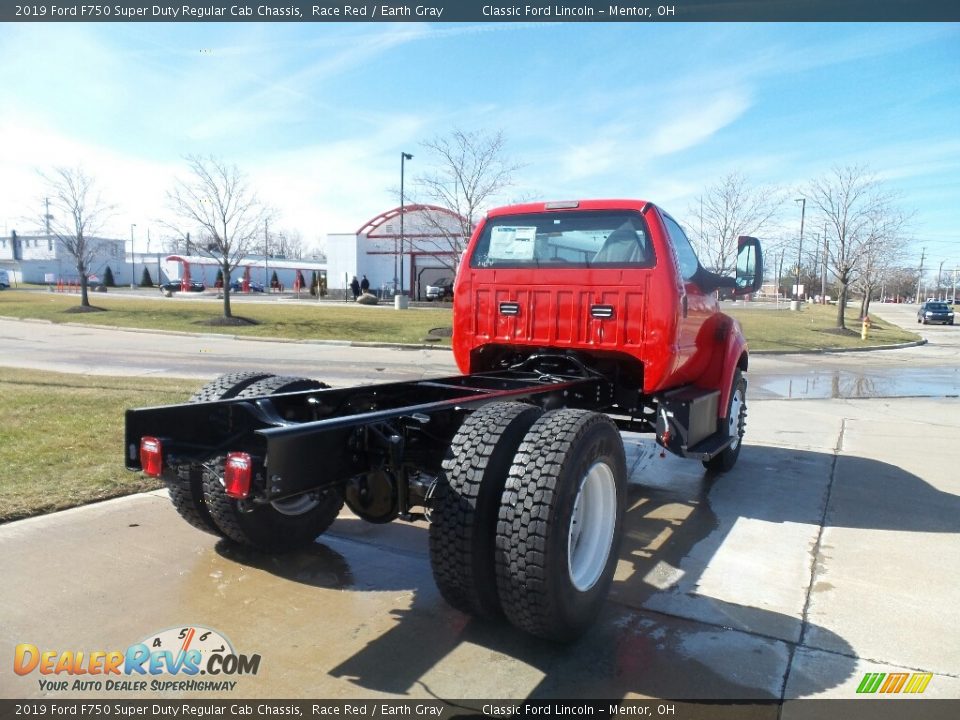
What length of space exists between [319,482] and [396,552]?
159 centimetres

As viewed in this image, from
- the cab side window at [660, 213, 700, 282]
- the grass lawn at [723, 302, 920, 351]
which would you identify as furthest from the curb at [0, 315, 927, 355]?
the cab side window at [660, 213, 700, 282]

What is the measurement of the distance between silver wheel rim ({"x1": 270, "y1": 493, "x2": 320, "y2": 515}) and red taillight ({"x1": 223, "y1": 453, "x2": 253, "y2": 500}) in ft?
4.18

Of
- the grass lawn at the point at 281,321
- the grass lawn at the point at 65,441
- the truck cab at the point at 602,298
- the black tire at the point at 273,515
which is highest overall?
the truck cab at the point at 602,298

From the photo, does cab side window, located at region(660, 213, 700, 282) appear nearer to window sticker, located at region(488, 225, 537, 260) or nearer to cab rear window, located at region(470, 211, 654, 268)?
cab rear window, located at region(470, 211, 654, 268)

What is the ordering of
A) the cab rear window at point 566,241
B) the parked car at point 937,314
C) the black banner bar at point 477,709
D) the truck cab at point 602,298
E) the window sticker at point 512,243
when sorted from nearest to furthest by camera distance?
the black banner bar at point 477,709 → the truck cab at point 602,298 → the cab rear window at point 566,241 → the window sticker at point 512,243 → the parked car at point 937,314

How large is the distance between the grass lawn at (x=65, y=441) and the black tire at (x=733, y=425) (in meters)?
4.97

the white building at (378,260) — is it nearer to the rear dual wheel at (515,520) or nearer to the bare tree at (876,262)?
the bare tree at (876,262)

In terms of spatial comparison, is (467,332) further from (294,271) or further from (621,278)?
(294,271)

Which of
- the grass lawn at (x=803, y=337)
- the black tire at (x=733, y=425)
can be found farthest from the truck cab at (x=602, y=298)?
the grass lawn at (x=803, y=337)

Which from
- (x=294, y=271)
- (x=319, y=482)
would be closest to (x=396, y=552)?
(x=319, y=482)

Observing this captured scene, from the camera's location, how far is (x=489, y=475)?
3.11 metres

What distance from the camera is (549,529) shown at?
2.99m

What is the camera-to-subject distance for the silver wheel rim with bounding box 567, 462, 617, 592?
11.6 ft

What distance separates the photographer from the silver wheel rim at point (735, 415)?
662cm
